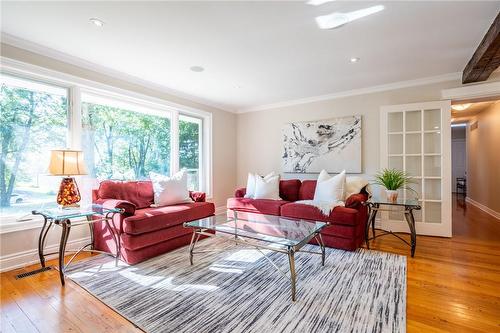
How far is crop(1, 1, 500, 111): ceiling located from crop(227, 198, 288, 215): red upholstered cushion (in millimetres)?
1856

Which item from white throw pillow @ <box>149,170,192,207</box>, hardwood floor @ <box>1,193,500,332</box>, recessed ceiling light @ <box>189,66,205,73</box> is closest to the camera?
hardwood floor @ <box>1,193,500,332</box>

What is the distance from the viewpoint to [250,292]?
204 cm

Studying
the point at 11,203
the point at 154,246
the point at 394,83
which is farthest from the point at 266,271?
the point at 394,83

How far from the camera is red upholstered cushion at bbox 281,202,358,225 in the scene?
9.54 ft

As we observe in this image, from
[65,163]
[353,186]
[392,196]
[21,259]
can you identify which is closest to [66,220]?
[65,163]

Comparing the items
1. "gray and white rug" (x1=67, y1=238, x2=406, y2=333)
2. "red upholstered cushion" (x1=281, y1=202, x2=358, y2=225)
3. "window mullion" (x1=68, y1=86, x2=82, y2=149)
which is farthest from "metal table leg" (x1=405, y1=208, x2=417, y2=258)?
"window mullion" (x1=68, y1=86, x2=82, y2=149)

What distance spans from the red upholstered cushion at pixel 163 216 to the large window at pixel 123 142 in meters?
0.93

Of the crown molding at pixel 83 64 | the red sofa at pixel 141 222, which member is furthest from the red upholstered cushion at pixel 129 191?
the crown molding at pixel 83 64

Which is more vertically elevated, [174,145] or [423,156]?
[174,145]

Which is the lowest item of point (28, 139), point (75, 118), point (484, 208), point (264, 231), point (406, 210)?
point (484, 208)

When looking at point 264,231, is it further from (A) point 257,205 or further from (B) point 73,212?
(B) point 73,212

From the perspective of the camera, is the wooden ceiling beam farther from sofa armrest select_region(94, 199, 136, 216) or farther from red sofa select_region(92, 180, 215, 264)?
sofa armrest select_region(94, 199, 136, 216)

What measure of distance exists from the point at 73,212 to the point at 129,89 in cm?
198

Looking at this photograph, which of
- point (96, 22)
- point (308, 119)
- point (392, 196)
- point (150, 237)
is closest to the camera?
point (96, 22)
